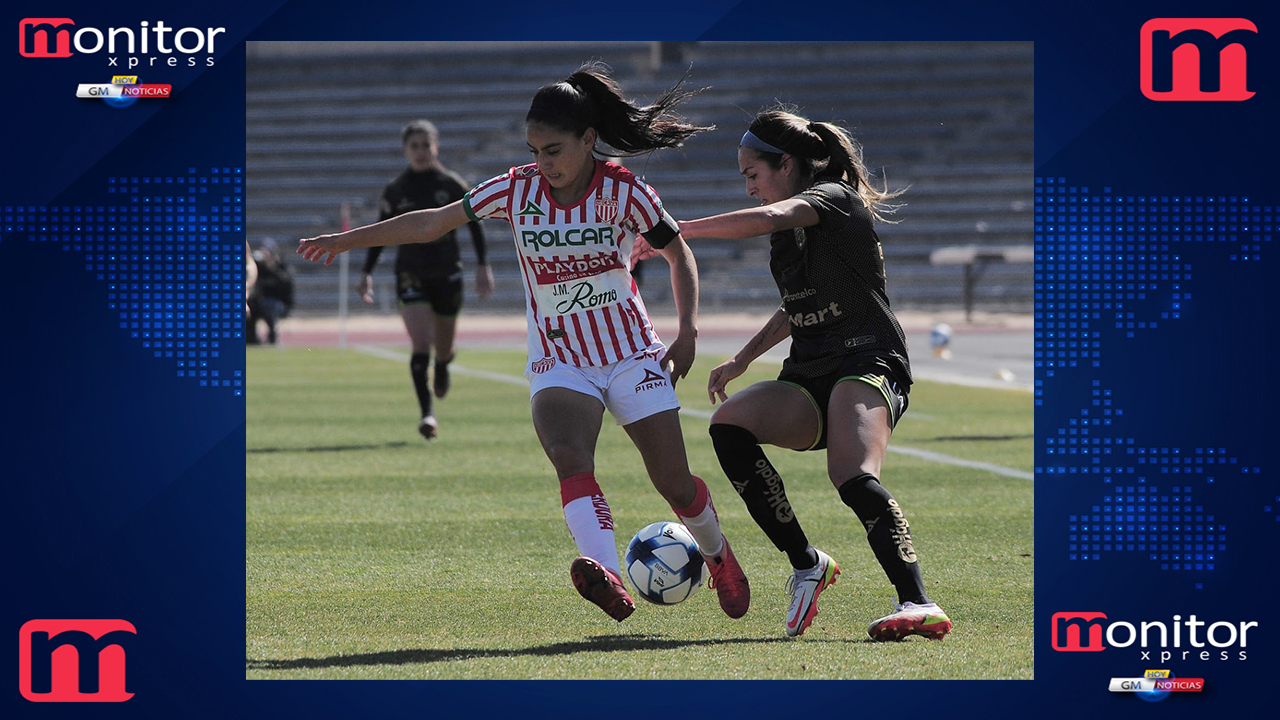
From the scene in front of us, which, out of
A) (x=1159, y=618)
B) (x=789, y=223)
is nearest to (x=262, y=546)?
(x=789, y=223)

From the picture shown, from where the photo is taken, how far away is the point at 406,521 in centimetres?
745

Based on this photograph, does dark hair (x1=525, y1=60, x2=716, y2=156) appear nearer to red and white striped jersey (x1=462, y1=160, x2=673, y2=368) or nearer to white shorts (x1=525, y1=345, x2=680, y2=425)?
red and white striped jersey (x1=462, y1=160, x2=673, y2=368)

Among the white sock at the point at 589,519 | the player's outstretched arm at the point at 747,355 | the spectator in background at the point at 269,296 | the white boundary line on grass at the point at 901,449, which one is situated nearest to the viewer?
the white sock at the point at 589,519

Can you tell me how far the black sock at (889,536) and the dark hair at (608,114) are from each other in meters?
1.24

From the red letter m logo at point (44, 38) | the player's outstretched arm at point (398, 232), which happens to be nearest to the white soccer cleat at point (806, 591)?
the player's outstretched arm at point (398, 232)

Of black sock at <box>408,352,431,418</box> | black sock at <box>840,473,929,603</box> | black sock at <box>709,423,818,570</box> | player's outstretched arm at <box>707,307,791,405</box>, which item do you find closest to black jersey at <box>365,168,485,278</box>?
black sock at <box>408,352,431,418</box>

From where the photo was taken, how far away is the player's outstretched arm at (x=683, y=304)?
194 inches

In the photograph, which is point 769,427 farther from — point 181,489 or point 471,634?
point 181,489

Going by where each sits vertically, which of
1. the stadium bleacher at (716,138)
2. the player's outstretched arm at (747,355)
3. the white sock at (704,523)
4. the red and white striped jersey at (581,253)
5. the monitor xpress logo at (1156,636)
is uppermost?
the stadium bleacher at (716,138)

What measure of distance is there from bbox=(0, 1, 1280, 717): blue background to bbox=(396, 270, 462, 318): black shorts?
6956mm

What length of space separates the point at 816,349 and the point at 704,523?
2.32ft

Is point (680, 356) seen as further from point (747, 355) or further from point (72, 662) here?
point (72, 662)

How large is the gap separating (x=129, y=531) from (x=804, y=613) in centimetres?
209

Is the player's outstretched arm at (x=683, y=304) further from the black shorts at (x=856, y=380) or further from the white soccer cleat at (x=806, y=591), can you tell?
the white soccer cleat at (x=806, y=591)
